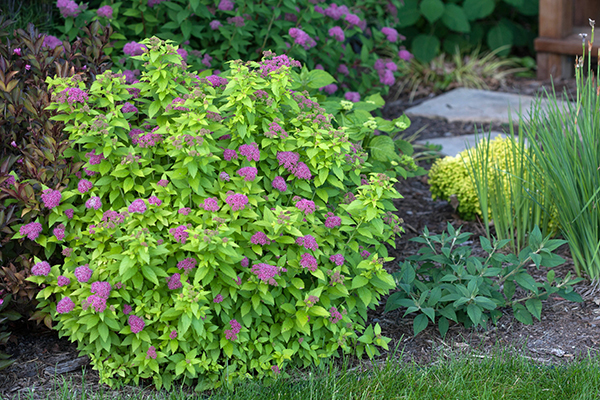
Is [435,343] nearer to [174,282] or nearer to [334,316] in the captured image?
[334,316]

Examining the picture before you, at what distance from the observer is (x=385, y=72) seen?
4535 mm

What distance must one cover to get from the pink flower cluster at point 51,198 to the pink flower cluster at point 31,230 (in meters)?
0.09

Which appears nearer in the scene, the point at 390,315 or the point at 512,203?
the point at 390,315

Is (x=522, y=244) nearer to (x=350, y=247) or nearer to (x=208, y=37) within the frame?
(x=350, y=247)

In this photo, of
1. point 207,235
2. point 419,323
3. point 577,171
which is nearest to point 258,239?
point 207,235

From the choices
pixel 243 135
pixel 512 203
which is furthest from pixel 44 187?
pixel 512 203

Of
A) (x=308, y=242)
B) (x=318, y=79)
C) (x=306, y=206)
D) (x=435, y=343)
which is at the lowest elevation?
(x=435, y=343)

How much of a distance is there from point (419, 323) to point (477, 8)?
5043mm

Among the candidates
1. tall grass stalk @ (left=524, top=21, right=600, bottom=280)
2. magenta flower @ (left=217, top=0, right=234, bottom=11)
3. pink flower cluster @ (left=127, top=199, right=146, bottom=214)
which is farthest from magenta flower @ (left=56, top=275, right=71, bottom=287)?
tall grass stalk @ (left=524, top=21, right=600, bottom=280)

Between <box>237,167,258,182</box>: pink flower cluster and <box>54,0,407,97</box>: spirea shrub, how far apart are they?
1301 mm

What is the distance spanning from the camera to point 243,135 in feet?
8.11

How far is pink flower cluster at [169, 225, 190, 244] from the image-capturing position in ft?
7.42

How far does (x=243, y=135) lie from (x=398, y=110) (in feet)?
12.9

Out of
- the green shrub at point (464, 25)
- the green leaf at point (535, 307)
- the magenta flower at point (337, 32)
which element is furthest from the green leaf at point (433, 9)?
the green leaf at point (535, 307)
